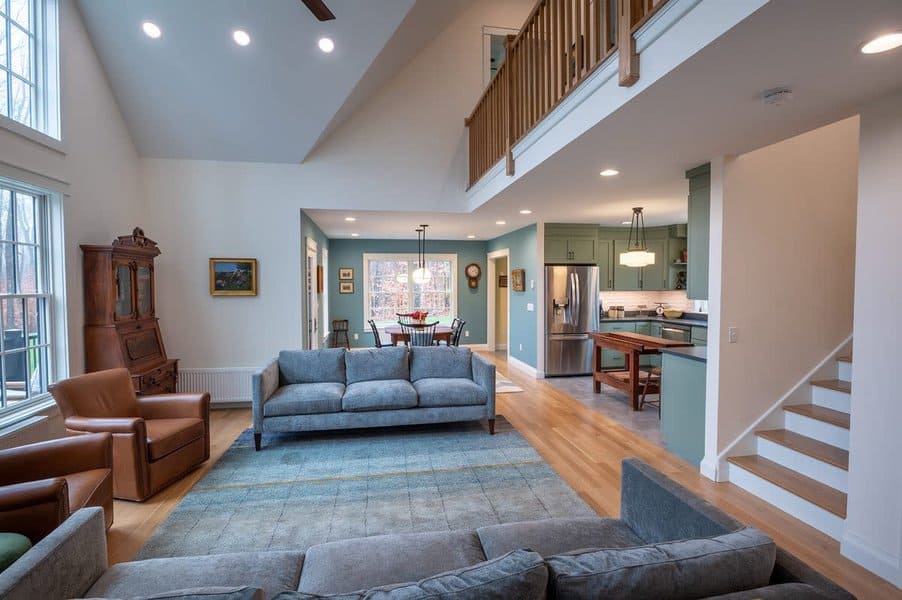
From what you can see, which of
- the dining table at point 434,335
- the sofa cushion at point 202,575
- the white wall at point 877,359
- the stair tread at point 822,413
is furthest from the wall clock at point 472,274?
the sofa cushion at point 202,575

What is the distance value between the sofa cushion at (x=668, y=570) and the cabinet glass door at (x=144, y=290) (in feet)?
15.1

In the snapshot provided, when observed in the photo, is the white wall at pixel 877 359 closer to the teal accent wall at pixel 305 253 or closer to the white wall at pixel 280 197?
the white wall at pixel 280 197

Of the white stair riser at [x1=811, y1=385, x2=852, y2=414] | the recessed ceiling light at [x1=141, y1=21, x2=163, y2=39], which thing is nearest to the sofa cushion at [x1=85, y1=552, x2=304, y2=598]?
the white stair riser at [x1=811, y1=385, x2=852, y2=414]

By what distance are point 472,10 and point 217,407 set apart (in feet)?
19.9

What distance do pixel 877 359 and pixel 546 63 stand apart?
2.88 meters

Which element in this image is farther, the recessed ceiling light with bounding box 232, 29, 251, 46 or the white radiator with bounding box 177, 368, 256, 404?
the white radiator with bounding box 177, 368, 256, 404

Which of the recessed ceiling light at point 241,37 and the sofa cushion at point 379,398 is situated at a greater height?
the recessed ceiling light at point 241,37

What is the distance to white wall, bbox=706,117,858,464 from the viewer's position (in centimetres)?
306

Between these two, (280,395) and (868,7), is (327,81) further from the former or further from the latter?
(868,7)

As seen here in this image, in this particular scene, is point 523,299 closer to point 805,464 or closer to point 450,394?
point 450,394

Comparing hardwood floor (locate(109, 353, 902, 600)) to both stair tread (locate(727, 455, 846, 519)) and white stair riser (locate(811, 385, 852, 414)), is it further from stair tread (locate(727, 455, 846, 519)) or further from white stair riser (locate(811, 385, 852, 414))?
white stair riser (locate(811, 385, 852, 414))

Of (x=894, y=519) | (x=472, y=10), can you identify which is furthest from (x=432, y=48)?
(x=894, y=519)

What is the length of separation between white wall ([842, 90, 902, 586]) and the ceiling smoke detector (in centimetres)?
54

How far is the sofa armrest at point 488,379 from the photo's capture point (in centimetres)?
405
